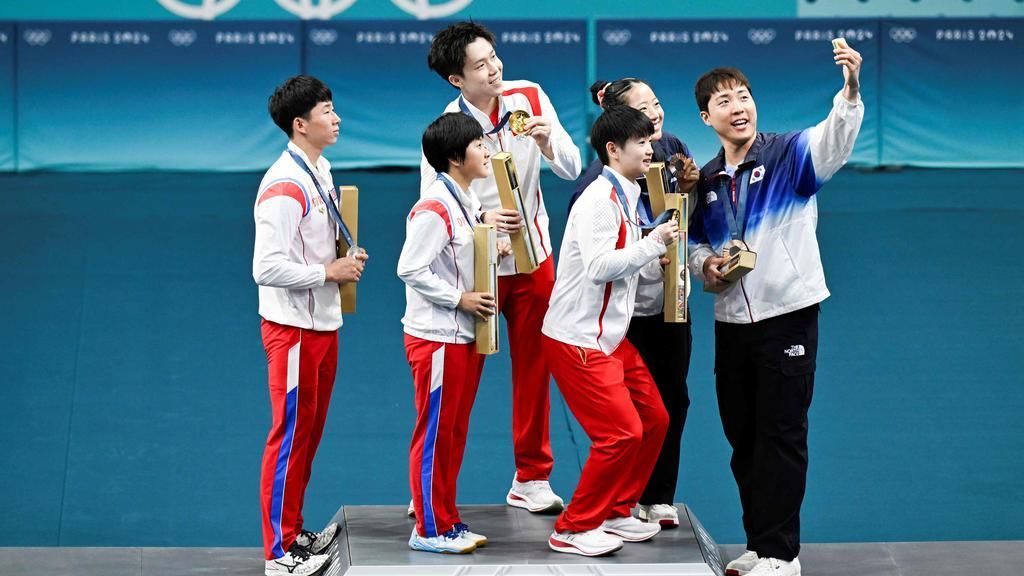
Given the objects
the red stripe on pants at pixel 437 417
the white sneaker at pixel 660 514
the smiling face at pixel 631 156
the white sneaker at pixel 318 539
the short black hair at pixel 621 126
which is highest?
the short black hair at pixel 621 126

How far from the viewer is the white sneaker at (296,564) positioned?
4.55 m

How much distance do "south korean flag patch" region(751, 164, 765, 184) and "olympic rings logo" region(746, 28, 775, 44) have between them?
9.08 metres

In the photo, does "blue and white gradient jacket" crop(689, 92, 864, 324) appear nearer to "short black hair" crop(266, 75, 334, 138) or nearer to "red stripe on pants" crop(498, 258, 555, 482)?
"red stripe on pants" crop(498, 258, 555, 482)

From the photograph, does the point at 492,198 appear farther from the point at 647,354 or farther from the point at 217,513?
the point at 217,513

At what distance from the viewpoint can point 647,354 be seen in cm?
488

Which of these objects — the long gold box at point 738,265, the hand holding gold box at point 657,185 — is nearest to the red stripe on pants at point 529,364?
the hand holding gold box at point 657,185

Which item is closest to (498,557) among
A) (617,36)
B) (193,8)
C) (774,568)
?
(774,568)

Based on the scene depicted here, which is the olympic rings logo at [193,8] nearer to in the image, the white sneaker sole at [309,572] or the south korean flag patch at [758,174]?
the white sneaker sole at [309,572]

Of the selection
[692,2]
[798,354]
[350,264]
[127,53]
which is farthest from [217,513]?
[692,2]

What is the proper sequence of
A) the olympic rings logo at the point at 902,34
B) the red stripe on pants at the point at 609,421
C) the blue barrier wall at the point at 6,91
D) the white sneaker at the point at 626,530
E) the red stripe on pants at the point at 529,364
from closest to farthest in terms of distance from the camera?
the red stripe on pants at the point at 609,421 → the white sneaker at the point at 626,530 → the red stripe on pants at the point at 529,364 → the blue barrier wall at the point at 6,91 → the olympic rings logo at the point at 902,34

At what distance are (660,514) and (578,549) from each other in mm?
500

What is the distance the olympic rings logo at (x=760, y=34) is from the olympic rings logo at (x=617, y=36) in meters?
1.26

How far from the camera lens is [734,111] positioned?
453cm

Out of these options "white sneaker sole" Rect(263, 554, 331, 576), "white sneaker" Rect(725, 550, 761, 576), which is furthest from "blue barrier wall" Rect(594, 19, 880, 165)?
"white sneaker sole" Rect(263, 554, 331, 576)
